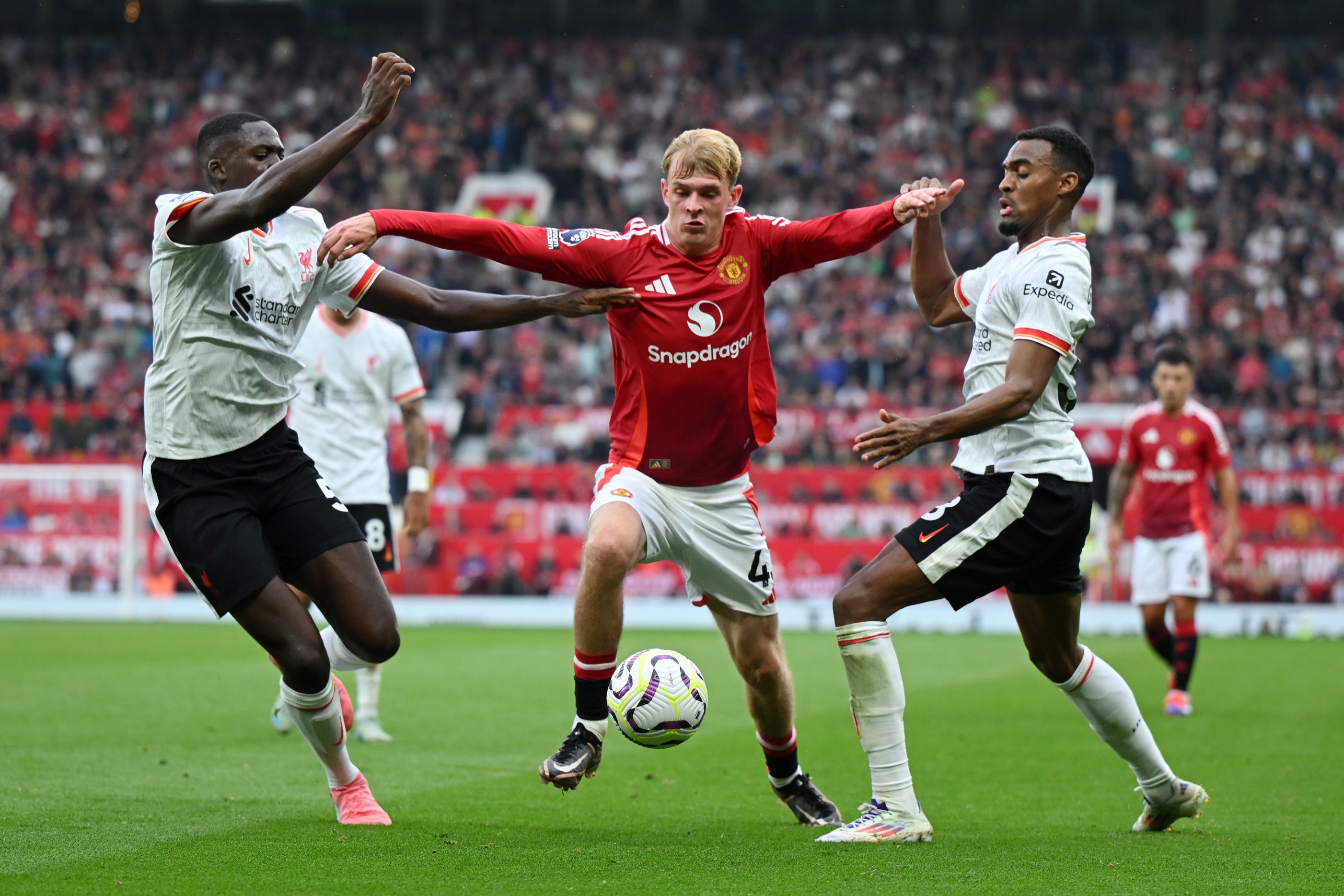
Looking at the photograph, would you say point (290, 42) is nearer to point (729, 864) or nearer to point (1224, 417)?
point (1224, 417)

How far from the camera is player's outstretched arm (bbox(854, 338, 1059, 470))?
500 cm

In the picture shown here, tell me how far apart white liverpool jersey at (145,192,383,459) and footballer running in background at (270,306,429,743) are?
11.1ft

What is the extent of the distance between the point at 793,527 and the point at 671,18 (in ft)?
58.0

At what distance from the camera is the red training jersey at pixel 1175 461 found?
11.6m

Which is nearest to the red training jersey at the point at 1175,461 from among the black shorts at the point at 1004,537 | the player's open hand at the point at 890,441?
the black shorts at the point at 1004,537

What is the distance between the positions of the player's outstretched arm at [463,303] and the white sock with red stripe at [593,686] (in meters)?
1.37

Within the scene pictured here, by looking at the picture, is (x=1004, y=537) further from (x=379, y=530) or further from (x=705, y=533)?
(x=379, y=530)

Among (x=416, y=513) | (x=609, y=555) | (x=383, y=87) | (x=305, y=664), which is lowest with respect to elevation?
(x=305, y=664)

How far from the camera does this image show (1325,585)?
19906 millimetres

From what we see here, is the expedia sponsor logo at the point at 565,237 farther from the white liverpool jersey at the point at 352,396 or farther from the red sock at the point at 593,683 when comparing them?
the white liverpool jersey at the point at 352,396

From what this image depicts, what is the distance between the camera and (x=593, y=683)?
585 centimetres

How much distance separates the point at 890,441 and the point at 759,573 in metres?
1.34

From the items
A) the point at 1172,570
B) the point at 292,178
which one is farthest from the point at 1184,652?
the point at 292,178

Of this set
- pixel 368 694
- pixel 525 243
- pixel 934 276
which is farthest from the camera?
pixel 368 694
